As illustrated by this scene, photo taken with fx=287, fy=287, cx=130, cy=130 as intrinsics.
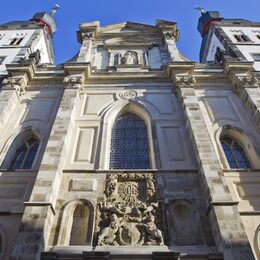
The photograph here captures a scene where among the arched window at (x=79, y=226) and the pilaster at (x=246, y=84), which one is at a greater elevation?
the pilaster at (x=246, y=84)

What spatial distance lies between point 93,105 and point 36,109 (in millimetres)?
2577

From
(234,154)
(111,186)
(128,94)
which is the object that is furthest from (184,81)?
(111,186)

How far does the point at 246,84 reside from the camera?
44.8 feet

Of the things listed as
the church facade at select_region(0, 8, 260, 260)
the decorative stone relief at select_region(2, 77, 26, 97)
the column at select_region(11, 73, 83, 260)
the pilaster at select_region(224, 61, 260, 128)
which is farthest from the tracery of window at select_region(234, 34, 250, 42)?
the decorative stone relief at select_region(2, 77, 26, 97)

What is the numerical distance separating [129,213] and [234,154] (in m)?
5.21

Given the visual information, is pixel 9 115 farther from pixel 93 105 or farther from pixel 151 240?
pixel 151 240

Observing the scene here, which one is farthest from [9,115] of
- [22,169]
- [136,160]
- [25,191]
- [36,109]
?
[136,160]

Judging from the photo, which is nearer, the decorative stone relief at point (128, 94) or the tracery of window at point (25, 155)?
the tracery of window at point (25, 155)

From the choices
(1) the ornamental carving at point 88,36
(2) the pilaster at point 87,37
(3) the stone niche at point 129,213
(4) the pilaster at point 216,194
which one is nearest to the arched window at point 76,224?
(3) the stone niche at point 129,213

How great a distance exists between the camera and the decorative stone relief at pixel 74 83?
1362 centimetres

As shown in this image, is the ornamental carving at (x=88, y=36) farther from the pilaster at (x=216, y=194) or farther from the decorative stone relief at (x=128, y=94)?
the pilaster at (x=216, y=194)

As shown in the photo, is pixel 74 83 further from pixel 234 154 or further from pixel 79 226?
pixel 234 154

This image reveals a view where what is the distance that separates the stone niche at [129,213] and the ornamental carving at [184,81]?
547 centimetres

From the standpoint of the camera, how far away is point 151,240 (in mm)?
7859
